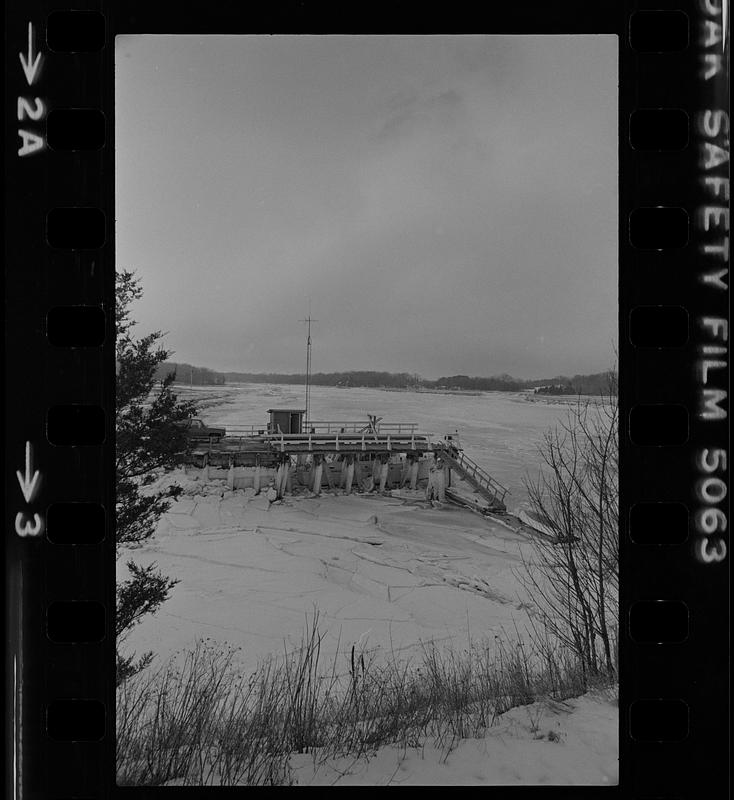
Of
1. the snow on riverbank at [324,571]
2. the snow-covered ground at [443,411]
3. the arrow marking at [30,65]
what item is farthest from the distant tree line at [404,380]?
the arrow marking at [30,65]

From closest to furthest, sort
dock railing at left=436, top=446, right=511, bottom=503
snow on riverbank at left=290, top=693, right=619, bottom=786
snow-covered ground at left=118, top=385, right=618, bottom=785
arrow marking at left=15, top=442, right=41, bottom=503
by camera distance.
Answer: arrow marking at left=15, top=442, right=41, bottom=503 < snow on riverbank at left=290, top=693, right=619, bottom=786 < snow-covered ground at left=118, top=385, right=618, bottom=785 < dock railing at left=436, top=446, right=511, bottom=503

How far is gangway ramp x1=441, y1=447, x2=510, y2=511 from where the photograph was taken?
1.88 metres

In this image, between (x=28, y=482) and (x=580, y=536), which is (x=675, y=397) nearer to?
(x=580, y=536)

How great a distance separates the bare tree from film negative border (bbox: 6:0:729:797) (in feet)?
1.49

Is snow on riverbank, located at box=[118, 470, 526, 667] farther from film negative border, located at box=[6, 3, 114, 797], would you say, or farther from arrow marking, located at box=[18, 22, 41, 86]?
arrow marking, located at box=[18, 22, 41, 86]

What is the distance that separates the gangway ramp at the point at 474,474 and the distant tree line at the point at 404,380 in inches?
10.1

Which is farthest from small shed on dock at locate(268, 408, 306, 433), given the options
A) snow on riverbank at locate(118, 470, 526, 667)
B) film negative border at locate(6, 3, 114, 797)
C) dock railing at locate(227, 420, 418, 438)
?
film negative border at locate(6, 3, 114, 797)

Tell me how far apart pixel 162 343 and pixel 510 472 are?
135 cm

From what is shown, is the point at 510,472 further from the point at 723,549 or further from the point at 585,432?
the point at 723,549

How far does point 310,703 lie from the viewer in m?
1.72

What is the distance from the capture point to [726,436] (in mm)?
1289

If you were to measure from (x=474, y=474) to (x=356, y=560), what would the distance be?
649 mm

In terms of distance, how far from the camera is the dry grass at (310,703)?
4.99ft
